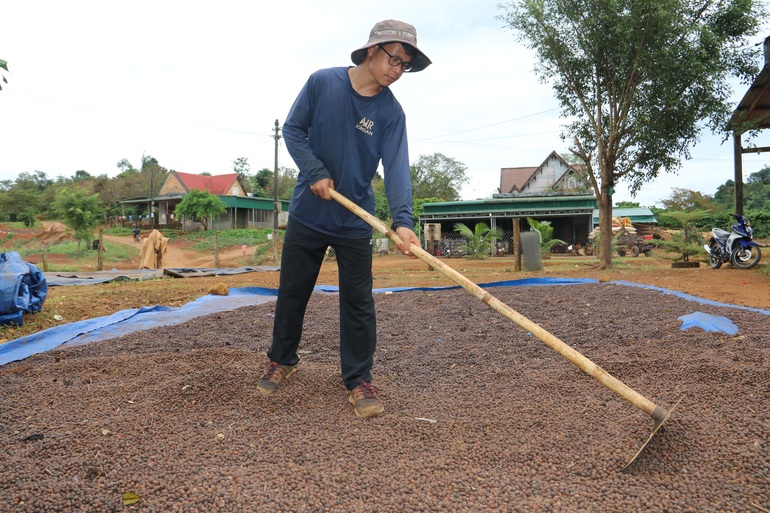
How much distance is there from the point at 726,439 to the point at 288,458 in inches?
59.4

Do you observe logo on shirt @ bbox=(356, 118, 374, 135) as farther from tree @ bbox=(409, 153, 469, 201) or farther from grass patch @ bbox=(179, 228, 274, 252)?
tree @ bbox=(409, 153, 469, 201)

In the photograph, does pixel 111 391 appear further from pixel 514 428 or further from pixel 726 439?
pixel 726 439

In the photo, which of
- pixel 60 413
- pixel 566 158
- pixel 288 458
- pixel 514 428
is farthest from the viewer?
pixel 566 158

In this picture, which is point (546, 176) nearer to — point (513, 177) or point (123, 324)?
point (513, 177)

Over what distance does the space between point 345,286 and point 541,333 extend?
857mm

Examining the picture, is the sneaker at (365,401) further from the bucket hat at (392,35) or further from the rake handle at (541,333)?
the bucket hat at (392,35)

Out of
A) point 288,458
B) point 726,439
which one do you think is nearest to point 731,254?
point 726,439

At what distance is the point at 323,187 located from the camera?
226cm

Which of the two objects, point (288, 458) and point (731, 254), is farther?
point (731, 254)

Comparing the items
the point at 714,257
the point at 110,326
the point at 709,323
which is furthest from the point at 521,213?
the point at 110,326

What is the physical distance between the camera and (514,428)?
208 centimetres

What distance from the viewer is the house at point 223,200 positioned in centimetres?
3291

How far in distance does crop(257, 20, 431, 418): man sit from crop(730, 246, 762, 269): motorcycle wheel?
890 cm

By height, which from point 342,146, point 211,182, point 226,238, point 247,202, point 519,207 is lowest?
point 226,238
